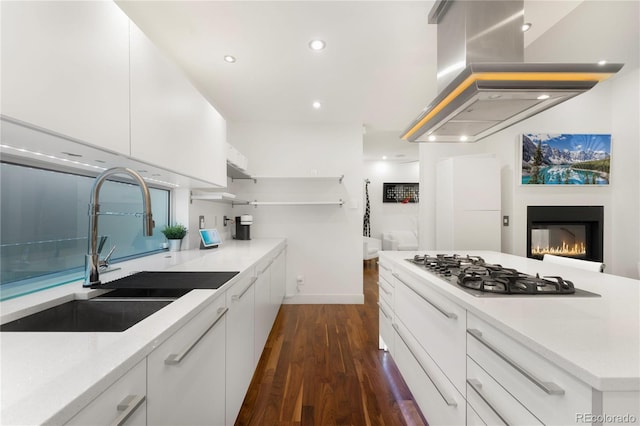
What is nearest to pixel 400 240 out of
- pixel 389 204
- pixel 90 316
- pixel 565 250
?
pixel 389 204

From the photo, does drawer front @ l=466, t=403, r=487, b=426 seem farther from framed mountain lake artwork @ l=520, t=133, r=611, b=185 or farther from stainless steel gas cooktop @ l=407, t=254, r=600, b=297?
framed mountain lake artwork @ l=520, t=133, r=611, b=185

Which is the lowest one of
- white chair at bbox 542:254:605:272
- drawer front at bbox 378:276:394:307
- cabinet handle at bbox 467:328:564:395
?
drawer front at bbox 378:276:394:307

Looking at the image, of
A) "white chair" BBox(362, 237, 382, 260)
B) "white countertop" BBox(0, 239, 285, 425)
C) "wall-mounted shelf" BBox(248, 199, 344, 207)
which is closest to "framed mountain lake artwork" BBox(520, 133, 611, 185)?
"wall-mounted shelf" BBox(248, 199, 344, 207)

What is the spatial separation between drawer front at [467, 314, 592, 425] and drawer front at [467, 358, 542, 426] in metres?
0.02

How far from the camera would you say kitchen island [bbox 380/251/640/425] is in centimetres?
58

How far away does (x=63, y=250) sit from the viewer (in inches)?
55.1

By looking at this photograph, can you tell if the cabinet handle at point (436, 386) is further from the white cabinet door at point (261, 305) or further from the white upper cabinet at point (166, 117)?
the white upper cabinet at point (166, 117)

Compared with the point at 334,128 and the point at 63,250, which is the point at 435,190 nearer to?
the point at 334,128

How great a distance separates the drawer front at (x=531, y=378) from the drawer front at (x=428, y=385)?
0.28 meters

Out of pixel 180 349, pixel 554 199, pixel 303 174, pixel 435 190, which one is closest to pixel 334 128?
pixel 303 174

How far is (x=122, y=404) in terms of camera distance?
1.95 ft

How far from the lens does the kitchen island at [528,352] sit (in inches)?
23.0

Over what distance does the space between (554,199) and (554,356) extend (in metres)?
3.53

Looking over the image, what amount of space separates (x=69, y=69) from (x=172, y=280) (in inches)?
36.3
